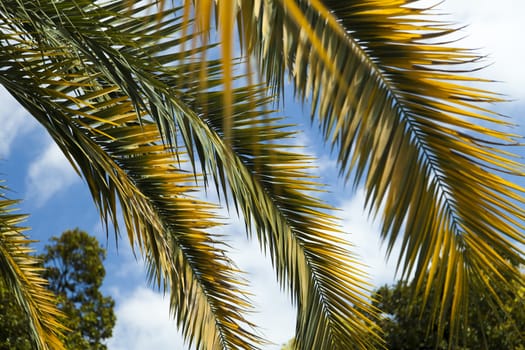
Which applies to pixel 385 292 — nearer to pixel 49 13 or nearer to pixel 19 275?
pixel 19 275

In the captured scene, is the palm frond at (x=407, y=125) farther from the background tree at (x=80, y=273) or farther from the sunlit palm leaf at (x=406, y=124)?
the background tree at (x=80, y=273)

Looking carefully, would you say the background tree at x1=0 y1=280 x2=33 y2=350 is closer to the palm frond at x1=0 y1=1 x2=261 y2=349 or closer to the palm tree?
the palm tree

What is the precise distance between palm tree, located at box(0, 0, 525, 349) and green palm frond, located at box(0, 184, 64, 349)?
0.02m

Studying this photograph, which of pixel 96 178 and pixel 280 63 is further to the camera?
pixel 96 178

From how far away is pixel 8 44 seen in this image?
14.8ft

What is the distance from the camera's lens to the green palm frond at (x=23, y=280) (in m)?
5.72

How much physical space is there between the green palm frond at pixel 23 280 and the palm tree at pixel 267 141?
2cm

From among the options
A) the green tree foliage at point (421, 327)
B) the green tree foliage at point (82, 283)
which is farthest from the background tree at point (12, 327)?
the green tree foliage at point (421, 327)

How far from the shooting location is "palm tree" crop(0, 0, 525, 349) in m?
2.28

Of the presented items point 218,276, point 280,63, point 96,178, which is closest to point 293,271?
point 218,276

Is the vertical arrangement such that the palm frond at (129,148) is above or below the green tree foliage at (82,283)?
below

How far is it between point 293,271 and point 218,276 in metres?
0.73

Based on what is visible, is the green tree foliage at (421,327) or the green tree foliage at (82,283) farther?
the green tree foliage at (82,283)

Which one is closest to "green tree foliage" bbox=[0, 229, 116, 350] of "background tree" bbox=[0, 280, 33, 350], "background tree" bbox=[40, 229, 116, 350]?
"background tree" bbox=[40, 229, 116, 350]
